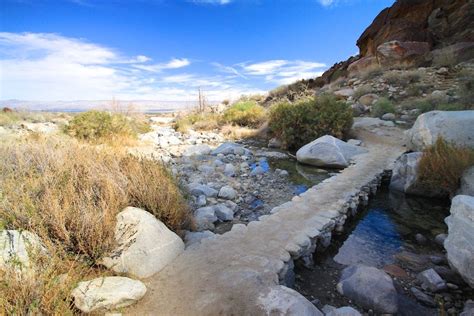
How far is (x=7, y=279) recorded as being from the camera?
2.00 meters

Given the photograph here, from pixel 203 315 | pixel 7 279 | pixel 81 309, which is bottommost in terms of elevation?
pixel 203 315

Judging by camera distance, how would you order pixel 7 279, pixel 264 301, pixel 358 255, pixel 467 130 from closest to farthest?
pixel 7 279 → pixel 264 301 → pixel 358 255 → pixel 467 130

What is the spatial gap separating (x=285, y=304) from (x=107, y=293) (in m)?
1.44

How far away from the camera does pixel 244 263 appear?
2924 millimetres

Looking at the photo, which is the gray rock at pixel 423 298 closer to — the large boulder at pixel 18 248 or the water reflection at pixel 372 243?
the water reflection at pixel 372 243

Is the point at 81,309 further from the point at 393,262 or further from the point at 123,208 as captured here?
the point at 393,262

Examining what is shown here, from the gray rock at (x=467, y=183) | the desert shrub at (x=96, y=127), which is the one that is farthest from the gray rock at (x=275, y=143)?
the gray rock at (x=467, y=183)

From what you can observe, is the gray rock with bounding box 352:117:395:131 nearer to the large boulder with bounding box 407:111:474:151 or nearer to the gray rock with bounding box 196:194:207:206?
the large boulder with bounding box 407:111:474:151

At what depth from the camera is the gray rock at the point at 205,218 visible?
425 cm

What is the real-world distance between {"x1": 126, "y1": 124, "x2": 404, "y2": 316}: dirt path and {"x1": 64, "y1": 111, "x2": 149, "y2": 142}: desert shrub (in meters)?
7.11

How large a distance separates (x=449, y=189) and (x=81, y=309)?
18.4ft

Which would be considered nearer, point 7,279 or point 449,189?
point 7,279

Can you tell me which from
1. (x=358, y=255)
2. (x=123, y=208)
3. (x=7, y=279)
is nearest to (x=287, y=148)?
(x=358, y=255)

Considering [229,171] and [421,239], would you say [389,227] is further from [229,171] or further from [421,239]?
[229,171]
